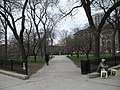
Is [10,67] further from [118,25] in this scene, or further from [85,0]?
[118,25]

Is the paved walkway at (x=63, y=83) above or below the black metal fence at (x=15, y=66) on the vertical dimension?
below

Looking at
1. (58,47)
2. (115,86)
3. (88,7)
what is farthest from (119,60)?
(58,47)

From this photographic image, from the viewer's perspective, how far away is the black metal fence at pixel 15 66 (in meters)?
16.8

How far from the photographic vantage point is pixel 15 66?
748 inches

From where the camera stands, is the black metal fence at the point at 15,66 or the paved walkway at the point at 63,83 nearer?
the paved walkway at the point at 63,83

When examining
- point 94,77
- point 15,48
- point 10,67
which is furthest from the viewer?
point 15,48

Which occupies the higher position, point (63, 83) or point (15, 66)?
point (15, 66)

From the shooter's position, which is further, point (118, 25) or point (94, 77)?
point (118, 25)

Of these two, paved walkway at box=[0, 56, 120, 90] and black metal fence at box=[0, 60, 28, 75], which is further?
black metal fence at box=[0, 60, 28, 75]

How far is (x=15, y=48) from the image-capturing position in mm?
60156

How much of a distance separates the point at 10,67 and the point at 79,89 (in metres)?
10.9

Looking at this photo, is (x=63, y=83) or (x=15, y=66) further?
(x=15, y=66)

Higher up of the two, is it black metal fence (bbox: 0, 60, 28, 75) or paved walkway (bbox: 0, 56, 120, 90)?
black metal fence (bbox: 0, 60, 28, 75)

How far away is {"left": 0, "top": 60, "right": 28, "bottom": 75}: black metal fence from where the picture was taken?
55.0 feet
